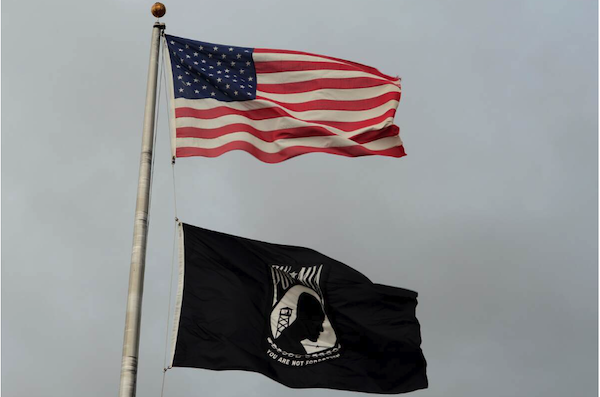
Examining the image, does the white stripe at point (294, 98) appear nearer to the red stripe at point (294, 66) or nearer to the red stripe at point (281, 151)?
the red stripe at point (294, 66)

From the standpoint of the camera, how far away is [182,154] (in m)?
21.1

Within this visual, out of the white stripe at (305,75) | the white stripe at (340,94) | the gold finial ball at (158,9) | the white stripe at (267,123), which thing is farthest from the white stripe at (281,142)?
the gold finial ball at (158,9)

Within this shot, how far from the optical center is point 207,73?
883 inches

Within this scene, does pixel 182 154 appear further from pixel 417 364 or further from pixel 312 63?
pixel 417 364

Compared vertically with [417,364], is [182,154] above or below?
above

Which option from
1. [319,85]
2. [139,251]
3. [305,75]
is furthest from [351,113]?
[139,251]

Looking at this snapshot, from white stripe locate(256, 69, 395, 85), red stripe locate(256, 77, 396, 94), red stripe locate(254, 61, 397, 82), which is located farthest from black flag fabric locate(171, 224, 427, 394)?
red stripe locate(254, 61, 397, 82)

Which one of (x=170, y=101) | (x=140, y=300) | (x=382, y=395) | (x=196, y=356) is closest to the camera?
(x=140, y=300)

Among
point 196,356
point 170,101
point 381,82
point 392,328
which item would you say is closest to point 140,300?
point 196,356

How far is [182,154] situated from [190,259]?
8.05ft

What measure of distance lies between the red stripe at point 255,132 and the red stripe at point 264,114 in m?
0.34

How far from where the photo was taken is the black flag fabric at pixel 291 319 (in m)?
20.6

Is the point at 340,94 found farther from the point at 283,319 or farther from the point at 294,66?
the point at 283,319

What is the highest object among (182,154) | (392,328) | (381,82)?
(381,82)
